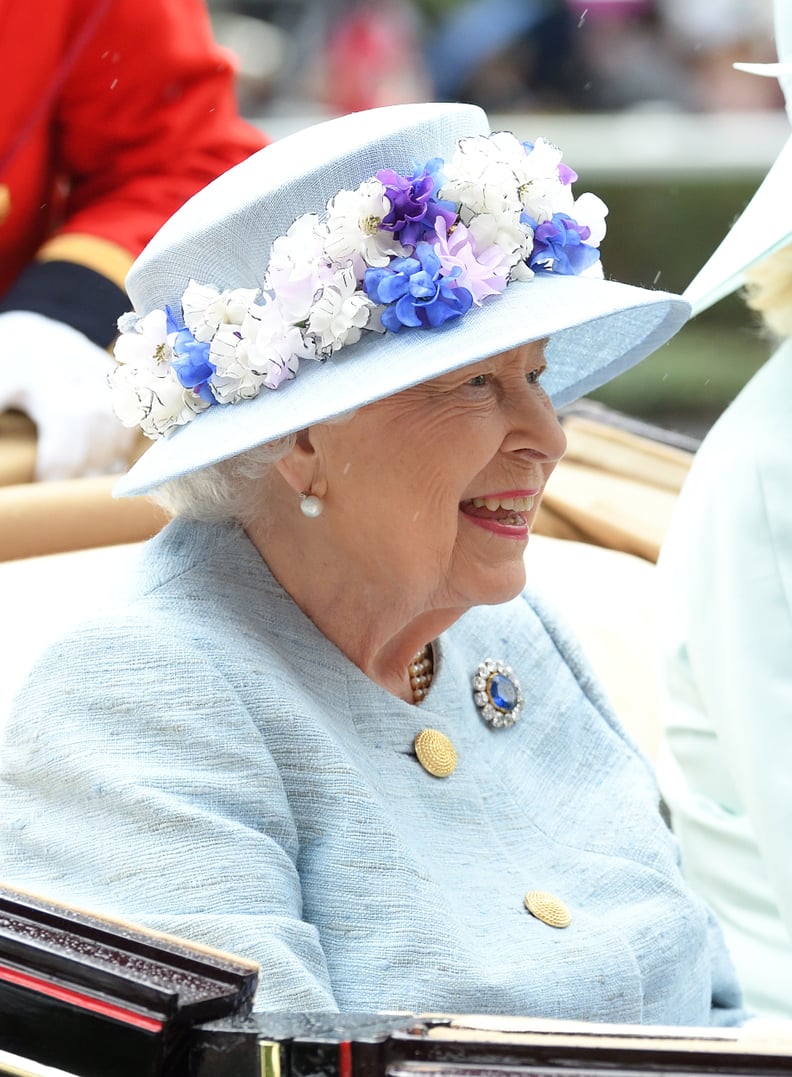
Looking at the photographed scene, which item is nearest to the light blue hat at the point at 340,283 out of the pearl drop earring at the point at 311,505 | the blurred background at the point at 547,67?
the pearl drop earring at the point at 311,505

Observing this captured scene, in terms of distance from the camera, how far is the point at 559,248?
5.56 ft

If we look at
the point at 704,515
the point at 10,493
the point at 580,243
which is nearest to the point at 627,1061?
the point at 580,243

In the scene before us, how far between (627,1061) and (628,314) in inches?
44.9

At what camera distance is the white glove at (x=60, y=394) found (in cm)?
251

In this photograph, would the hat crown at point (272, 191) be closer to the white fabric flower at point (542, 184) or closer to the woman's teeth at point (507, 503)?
the white fabric flower at point (542, 184)

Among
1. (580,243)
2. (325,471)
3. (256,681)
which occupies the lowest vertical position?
(256,681)

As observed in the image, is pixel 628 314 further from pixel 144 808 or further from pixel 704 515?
pixel 144 808

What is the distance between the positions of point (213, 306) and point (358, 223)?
0.17 m

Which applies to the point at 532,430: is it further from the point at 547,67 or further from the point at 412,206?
the point at 547,67

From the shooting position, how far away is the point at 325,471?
168 centimetres

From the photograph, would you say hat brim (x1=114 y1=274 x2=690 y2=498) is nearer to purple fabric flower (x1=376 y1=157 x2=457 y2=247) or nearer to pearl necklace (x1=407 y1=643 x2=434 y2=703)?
purple fabric flower (x1=376 y1=157 x2=457 y2=247)

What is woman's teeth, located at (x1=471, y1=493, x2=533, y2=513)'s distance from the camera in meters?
1.73

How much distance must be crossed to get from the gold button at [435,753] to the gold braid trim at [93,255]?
123 cm

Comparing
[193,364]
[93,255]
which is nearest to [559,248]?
[193,364]
